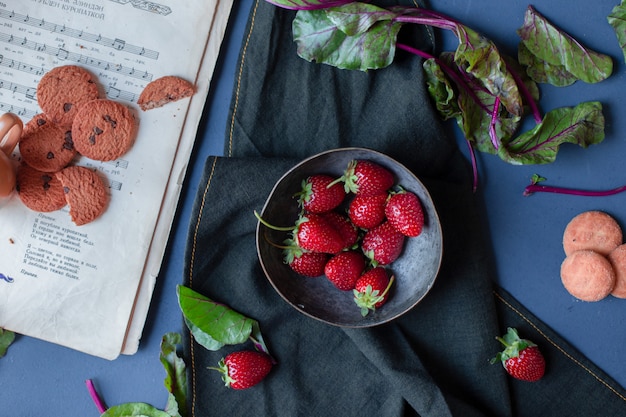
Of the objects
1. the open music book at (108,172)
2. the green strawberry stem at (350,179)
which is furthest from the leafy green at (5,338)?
the green strawberry stem at (350,179)

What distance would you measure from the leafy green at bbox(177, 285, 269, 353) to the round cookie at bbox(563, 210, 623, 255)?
51cm

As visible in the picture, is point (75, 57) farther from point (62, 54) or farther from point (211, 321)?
point (211, 321)

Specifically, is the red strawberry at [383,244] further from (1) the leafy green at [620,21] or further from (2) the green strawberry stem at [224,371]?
(1) the leafy green at [620,21]

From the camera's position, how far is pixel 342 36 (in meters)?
0.97

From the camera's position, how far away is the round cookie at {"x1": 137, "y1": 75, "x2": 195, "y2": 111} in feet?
3.42

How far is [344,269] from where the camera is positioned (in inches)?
37.3

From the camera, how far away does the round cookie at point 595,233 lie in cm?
99

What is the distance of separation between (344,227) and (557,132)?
346mm

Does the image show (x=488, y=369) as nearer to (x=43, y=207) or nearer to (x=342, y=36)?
(x=342, y=36)

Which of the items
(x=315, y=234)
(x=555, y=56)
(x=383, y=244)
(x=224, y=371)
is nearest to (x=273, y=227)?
(x=315, y=234)

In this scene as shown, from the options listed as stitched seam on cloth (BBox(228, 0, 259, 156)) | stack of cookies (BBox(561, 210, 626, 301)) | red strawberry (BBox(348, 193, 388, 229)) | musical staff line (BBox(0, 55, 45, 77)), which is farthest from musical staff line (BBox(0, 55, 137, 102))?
stack of cookies (BBox(561, 210, 626, 301))

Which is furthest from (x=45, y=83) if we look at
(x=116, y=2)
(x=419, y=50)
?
(x=419, y=50)

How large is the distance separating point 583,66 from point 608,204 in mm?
212

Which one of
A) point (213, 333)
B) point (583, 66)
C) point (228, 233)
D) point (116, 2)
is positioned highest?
point (583, 66)
